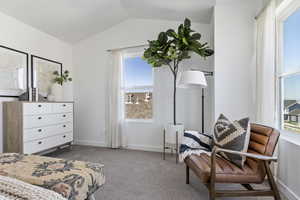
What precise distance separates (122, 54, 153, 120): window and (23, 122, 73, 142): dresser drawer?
126 centimetres

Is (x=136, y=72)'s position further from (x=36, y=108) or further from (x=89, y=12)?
(x=36, y=108)

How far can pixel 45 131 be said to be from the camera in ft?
9.75

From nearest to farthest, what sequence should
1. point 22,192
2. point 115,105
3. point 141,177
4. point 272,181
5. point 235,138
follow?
point 22,192
point 272,181
point 235,138
point 141,177
point 115,105

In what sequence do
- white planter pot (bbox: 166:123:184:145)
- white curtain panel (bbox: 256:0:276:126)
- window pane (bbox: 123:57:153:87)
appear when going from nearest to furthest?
1. white curtain panel (bbox: 256:0:276:126)
2. white planter pot (bbox: 166:123:184:145)
3. window pane (bbox: 123:57:153:87)

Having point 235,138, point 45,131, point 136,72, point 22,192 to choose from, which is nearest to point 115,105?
point 136,72

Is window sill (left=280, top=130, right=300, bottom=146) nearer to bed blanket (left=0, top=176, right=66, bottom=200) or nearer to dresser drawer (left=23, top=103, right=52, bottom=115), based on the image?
bed blanket (left=0, top=176, right=66, bottom=200)

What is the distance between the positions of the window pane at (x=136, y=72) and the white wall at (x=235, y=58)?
1562 mm

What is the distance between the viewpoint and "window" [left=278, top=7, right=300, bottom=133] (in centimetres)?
189

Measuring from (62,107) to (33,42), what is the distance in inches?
53.8

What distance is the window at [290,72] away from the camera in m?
1.89

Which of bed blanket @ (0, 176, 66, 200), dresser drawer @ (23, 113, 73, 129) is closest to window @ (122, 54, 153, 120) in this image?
dresser drawer @ (23, 113, 73, 129)

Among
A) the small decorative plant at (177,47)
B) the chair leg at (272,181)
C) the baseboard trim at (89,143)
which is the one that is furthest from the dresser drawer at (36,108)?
the chair leg at (272,181)

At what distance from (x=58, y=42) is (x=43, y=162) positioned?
322cm

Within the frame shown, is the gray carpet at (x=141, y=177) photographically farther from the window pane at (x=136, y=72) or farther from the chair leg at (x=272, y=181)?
the window pane at (x=136, y=72)
